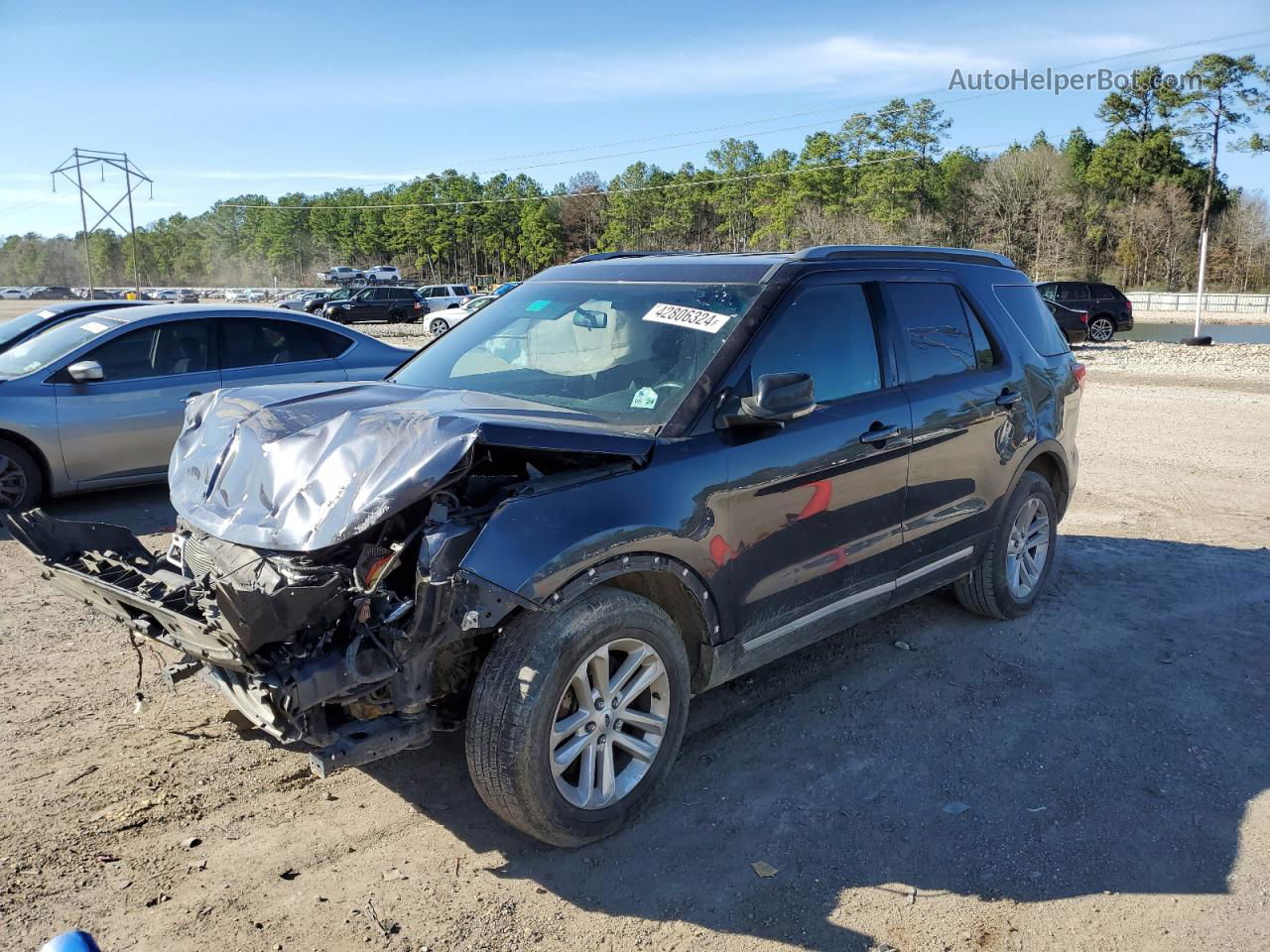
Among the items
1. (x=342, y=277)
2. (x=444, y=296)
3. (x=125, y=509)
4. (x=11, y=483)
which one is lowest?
(x=125, y=509)

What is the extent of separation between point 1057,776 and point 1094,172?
8277 centimetres

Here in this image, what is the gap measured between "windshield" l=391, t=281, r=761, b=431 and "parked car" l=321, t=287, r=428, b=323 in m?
38.9

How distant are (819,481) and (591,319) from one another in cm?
125

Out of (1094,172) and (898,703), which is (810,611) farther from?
(1094,172)

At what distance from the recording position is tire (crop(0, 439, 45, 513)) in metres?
7.34

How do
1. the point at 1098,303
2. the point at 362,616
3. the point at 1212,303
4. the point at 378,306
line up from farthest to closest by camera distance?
the point at 1212,303, the point at 378,306, the point at 1098,303, the point at 362,616

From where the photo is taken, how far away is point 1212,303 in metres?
59.1

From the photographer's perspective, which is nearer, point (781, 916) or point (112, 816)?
point (781, 916)

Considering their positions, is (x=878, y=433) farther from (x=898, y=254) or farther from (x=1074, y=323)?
(x=1074, y=323)

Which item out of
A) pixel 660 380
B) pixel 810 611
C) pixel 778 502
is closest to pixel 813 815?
pixel 810 611

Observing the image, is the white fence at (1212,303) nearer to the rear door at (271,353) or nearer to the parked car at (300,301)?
the parked car at (300,301)

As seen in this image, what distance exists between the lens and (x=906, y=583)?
4629 mm

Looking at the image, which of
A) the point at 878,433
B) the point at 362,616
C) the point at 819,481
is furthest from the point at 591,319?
the point at 362,616

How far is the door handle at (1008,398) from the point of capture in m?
5.10
